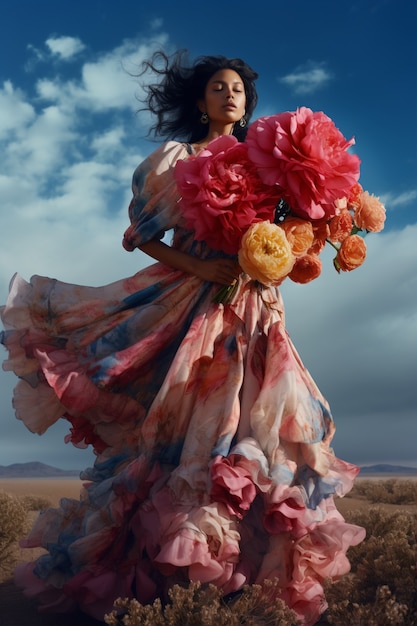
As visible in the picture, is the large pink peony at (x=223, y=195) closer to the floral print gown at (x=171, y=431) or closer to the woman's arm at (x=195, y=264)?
the woman's arm at (x=195, y=264)

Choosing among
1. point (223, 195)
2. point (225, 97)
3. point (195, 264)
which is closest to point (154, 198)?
point (195, 264)

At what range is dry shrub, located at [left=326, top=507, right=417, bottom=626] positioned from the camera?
3.36 meters

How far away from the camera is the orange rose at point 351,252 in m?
4.34

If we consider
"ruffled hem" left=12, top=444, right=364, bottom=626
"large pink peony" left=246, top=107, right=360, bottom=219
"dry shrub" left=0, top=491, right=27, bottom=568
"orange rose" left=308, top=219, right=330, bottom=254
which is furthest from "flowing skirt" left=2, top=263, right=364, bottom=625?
"dry shrub" left=0, top=491, right=27, bottom=568

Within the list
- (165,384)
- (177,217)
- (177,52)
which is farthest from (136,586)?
(177,52)

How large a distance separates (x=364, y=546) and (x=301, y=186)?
2106 mm

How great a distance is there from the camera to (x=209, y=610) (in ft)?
10.2

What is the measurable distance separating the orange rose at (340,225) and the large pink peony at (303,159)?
193 mm

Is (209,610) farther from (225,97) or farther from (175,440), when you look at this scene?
(225,97)

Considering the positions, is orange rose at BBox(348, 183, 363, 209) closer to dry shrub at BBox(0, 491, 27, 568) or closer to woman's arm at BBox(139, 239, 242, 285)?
woman's arm at BBox(139, 239, 242, 285)

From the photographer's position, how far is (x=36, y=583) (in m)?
4.23

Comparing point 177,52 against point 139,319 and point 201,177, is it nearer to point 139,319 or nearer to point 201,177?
point 201,177

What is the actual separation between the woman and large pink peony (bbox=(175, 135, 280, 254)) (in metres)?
0.23

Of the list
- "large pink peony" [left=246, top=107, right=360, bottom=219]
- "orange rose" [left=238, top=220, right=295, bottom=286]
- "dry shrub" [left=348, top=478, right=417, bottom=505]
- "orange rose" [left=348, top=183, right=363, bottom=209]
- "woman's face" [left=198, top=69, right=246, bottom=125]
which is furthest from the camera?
"dry shrub" [left=348, top=478, right=417, bottom=505]
